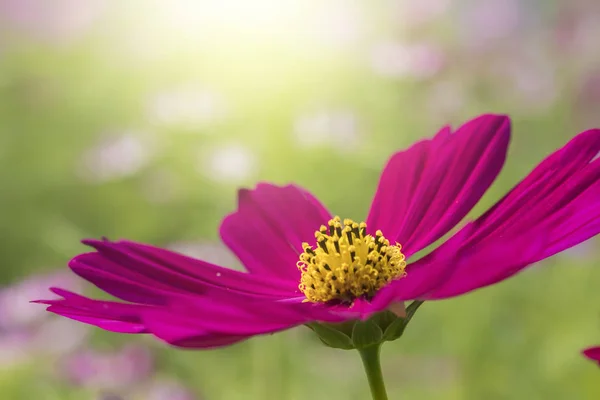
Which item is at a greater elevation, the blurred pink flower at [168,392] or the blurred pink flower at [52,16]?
the blurred pink flower at [52,16]

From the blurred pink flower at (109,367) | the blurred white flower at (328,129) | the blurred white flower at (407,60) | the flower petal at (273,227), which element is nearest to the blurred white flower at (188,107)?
the blurred white flower at (328,129)

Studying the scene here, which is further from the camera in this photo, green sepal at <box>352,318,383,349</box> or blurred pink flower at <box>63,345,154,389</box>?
blurred pink flower at <box>63,345,154,389</box>

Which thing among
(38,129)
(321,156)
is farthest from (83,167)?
(321,156)

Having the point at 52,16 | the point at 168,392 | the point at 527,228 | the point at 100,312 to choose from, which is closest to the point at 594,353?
the point at 527,228

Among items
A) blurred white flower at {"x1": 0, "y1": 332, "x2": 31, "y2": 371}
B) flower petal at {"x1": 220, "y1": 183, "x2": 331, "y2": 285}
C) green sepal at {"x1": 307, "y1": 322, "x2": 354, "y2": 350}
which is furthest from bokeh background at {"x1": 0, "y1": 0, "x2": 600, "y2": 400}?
green sepal at {"x1": 307, "y1": 322, "x2": 354, "y2": 350}

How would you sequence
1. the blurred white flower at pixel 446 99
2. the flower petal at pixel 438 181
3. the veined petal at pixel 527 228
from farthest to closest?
the blurred white flower at pixel 446 99 → the flower petal at pixel 438 181 → the veined petal at pixel 527 228

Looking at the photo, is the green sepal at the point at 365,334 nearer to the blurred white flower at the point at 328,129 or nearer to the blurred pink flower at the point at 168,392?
the blurred pink flower at the point at 168,392

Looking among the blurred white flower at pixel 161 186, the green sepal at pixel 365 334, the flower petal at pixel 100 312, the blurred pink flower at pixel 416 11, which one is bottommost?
the green sepal at pixel 365 334

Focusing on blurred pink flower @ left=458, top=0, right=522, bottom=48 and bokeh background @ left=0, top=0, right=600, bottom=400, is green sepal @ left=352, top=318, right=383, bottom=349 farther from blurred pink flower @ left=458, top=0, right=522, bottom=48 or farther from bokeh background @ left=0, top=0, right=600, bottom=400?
blurred pink flower @ left=458, top=0, right=522, bottom=48
